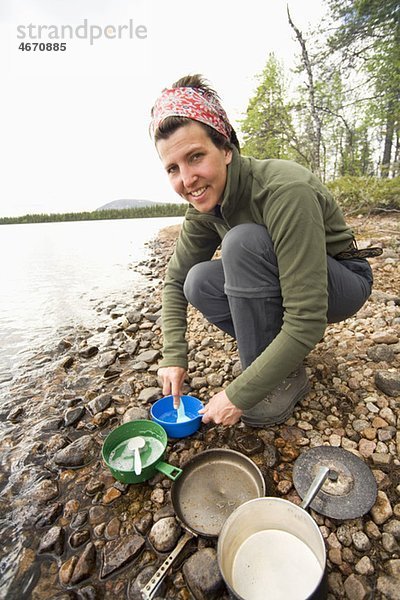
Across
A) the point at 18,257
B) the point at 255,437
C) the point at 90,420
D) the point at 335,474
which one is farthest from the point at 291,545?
the point at 18,257

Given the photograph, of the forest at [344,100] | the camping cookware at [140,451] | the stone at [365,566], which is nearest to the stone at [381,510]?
the stone at [365,566]

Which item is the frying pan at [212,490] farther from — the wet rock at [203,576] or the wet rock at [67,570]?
the wet rock at [67,570]

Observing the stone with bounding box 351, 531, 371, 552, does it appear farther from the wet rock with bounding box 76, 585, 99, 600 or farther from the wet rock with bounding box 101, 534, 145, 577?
the wet rock with bounding box 76, 585, 99, 600

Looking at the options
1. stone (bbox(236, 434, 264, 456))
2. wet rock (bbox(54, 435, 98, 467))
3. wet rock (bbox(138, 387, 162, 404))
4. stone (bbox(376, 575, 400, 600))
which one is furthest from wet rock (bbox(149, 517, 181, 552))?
wet rock (bbox(138, 387, 162, 404))

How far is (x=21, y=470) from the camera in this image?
5.27ft

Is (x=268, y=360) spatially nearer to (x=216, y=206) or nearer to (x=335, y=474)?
(x=335, y=474)

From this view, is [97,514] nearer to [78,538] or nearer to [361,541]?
[78,538]

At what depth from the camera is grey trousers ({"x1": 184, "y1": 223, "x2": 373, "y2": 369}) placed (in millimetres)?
1422

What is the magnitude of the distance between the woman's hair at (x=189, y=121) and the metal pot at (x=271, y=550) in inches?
56.5

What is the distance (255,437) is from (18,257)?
39.1ft

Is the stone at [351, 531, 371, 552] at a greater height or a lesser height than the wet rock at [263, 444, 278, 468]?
lesser

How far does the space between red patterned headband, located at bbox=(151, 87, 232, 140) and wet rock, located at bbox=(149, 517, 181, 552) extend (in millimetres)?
1679

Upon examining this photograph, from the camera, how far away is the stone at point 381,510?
1167 millimetres

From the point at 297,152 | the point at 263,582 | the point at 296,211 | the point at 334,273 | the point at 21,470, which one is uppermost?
the point at 297,152
